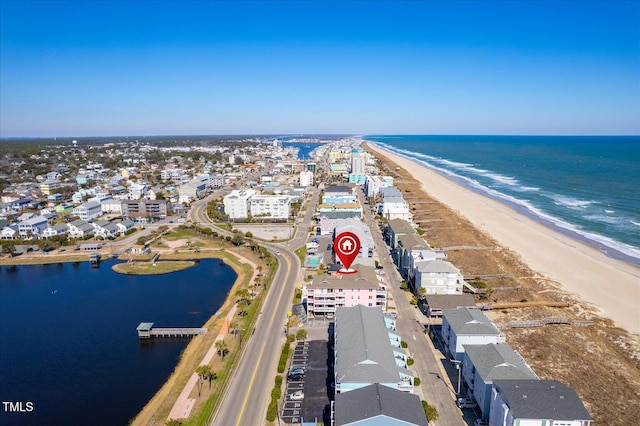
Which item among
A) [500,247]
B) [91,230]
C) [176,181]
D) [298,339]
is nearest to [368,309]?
[298,339]

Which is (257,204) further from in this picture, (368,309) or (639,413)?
(639,413)

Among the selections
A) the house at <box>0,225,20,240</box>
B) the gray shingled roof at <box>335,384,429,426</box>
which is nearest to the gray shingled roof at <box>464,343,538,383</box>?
the gray shingled roof at <box>335,384,429,426</box>

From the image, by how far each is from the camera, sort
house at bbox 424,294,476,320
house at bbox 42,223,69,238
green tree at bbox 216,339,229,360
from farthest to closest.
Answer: house at bbox 42,223,69,238, house at bbox 424,294,476,320, green tree at bbox 216,339,229,360

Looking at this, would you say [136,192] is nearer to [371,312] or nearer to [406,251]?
[406,251]

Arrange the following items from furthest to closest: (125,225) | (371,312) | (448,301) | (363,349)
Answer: (125,225) → (448,301) → (371,312) → (363,349)

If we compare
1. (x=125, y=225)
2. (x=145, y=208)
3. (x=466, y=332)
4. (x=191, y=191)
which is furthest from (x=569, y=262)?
(x=191, y=191)

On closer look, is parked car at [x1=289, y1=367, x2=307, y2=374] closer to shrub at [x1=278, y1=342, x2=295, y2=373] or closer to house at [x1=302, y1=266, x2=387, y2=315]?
shrub at [x1=278, y1=342, x2=295, y2=373]
